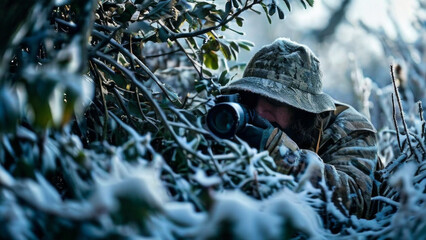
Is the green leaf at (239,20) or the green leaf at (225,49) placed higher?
the green leaf at (225,49)

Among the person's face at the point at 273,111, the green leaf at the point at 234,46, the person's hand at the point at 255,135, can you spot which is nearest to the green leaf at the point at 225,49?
the green leaf at the point at 234,46

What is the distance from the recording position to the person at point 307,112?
6.03 feet

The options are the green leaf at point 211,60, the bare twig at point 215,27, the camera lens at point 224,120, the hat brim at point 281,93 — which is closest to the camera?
the camera lens at point 224,120

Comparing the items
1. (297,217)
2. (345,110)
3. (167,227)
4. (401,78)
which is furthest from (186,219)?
(401,78)

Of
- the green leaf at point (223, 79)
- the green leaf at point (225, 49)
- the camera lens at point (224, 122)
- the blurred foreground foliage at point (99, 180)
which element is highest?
the green leaf at point (225, 49)

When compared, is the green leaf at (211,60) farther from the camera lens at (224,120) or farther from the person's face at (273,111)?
the camera lens at (224,120)

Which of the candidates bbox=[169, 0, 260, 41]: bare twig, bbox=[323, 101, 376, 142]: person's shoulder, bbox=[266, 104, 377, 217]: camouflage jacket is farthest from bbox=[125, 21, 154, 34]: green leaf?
bbox=[323, 101, 376, 142]: person's shoulder

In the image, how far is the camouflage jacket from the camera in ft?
Answer: 4.99

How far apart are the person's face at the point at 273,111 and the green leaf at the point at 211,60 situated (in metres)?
0.23

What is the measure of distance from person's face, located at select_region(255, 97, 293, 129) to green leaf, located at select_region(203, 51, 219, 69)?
23 cm

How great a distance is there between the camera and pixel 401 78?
2.96m

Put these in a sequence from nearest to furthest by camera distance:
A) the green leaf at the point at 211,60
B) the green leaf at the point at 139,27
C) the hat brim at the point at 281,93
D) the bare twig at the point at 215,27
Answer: the green leaf at the point at 139,27, the bare twig at the point at 215,27, the hat brim at the point at 281,93, the green leaf at the point at 211,60

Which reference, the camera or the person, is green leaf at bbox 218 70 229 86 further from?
the camera

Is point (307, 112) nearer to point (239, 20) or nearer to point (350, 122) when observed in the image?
point (350, 122)
